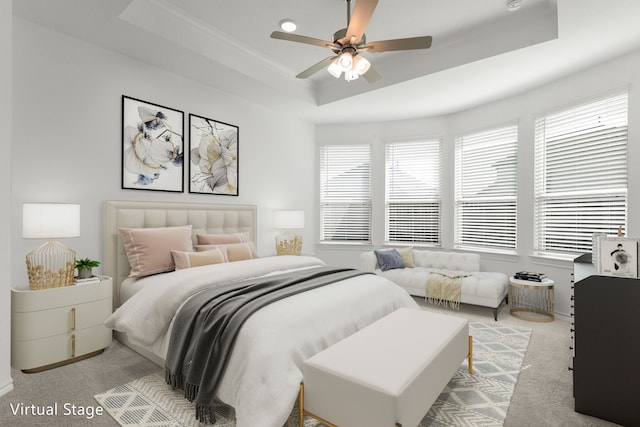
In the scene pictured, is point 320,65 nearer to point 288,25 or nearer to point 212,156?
point 288,25

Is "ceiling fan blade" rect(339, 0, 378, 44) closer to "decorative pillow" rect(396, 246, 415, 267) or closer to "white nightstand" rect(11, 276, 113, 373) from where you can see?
"white nightstand" rect(11, 276, 113, 373)

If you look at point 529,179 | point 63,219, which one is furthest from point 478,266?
point 63,219

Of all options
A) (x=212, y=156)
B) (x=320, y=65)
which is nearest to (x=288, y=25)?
(x=320, y=65)

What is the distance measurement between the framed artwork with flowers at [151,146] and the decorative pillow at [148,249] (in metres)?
0.59

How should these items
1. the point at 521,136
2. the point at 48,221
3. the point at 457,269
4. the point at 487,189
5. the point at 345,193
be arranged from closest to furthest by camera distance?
the point at 48,221 < the point at 521,136 < the point at 457,269 < the point at 487,189 < the point at 345,193

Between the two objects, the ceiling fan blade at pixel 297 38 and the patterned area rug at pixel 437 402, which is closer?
the patterned area rug at pixel 437 402

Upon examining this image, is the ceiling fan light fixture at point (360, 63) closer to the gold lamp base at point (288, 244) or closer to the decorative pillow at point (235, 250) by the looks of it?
the decorative pillow at point (235, 250)

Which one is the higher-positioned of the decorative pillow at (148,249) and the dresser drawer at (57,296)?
the decorative pillow at (148,249)

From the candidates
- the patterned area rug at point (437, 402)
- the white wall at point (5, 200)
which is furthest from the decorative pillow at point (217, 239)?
the white wall at point (5, 200)

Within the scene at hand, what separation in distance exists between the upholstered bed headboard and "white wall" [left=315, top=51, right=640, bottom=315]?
205 cm

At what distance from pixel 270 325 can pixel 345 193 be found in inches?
164

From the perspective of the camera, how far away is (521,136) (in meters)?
4.38

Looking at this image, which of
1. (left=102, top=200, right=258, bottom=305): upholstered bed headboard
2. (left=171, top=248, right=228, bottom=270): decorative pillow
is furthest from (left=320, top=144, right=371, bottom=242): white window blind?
(left=171, top=248, right=228, bottom=270): decorative pillow

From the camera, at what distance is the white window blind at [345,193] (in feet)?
18.9
